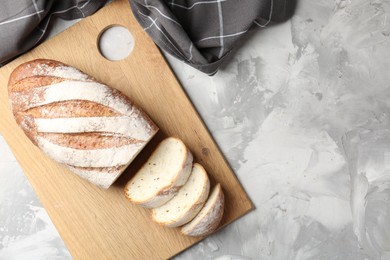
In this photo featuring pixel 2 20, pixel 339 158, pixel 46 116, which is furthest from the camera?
pixel 339 158

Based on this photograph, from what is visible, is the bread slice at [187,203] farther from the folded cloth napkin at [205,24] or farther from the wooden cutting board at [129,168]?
the folded cloth napkin at [205,24]

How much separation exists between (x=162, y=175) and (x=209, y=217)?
20 cm

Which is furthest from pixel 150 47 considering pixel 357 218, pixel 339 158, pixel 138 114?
pixel 357 218

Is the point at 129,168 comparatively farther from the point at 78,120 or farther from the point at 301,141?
the point at 301,141

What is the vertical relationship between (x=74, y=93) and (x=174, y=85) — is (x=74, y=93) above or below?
above

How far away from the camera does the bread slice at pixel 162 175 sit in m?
1.61

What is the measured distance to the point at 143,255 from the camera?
5.58 ft

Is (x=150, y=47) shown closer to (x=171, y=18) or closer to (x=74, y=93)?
(x=171, y=18)

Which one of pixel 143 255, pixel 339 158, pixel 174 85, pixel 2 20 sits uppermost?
pixel 2 20

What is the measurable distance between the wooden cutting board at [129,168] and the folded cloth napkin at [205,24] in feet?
0.20

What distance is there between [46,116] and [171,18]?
50cm

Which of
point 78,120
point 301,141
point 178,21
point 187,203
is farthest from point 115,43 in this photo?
point 301,141

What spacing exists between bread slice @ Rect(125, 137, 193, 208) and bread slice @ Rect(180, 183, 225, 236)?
0.11m

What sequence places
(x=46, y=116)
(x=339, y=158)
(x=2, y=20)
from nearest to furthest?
1. (x=46, y=116)
2. (x=2, y=20)
3. (x=339, y=158)
